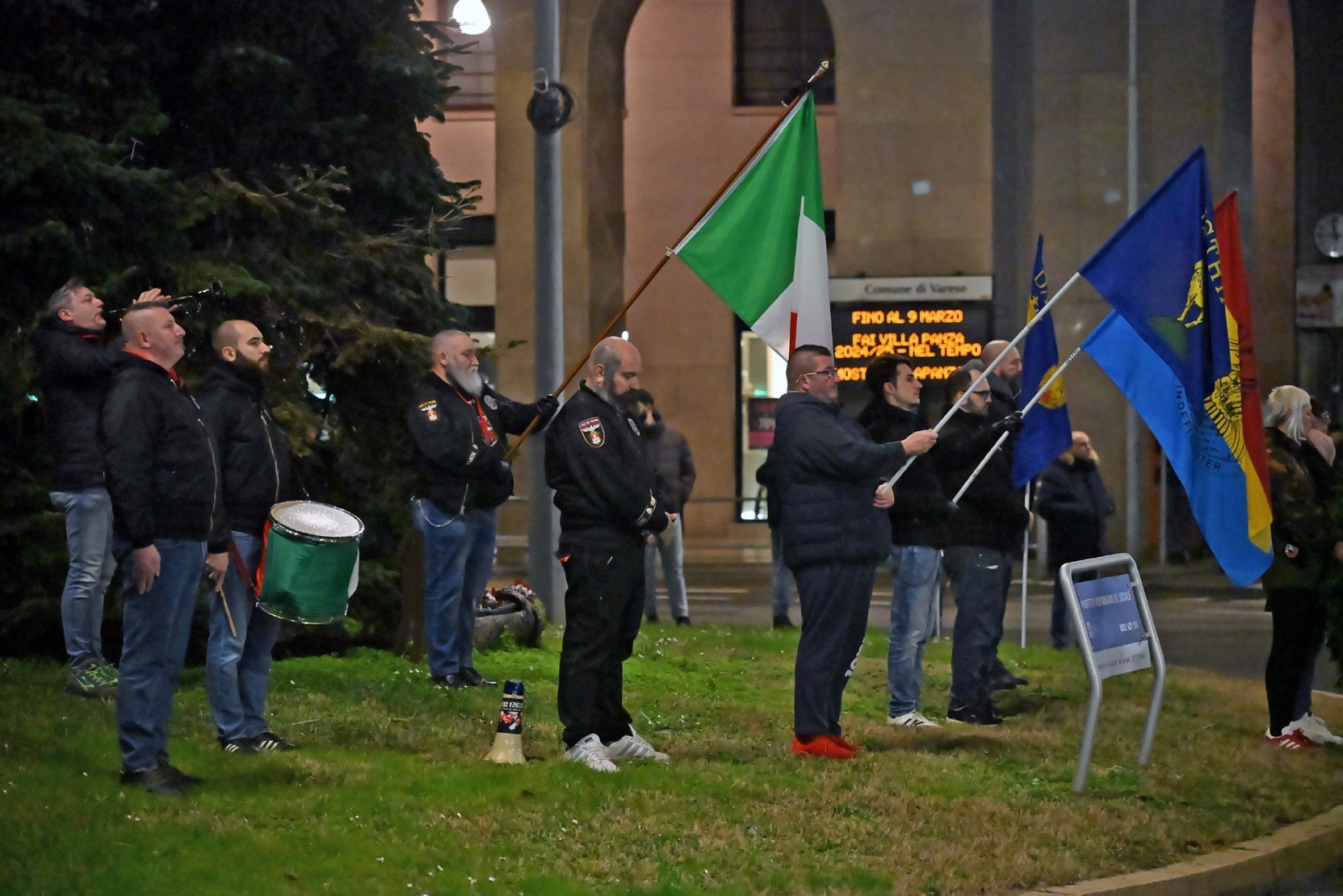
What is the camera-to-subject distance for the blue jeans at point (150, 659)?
7.36 m

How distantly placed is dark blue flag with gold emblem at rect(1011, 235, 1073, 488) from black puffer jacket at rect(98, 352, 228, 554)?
20.2 ft

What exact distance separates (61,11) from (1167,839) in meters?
8.12

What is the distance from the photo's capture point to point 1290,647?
33.4ft

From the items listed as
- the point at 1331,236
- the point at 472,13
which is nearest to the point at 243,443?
the point at 472,13

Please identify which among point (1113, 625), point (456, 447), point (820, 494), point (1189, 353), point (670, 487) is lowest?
point (1113, 625)

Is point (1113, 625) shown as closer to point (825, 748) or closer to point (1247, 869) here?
point (825, 748)

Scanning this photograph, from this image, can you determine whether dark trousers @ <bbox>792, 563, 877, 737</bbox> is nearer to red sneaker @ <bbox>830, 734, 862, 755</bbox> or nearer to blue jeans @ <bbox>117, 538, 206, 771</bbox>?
red sneaker @ <bbox>830, 734, 862, 755</bbox>

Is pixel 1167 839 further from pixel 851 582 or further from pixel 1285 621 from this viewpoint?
pixel 1285 621

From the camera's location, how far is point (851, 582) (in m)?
9.00

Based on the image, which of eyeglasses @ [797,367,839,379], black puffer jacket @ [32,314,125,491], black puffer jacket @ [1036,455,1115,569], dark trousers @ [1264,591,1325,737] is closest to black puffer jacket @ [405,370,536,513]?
black puffer jacket @ [32,314,125,491]

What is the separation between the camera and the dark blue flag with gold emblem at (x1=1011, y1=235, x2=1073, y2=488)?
484 inches

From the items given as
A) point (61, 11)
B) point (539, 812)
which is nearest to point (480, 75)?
point (61, 11)

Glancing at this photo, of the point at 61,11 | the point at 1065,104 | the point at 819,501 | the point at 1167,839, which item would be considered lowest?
the point at 1167,839

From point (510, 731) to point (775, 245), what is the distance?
301cm
